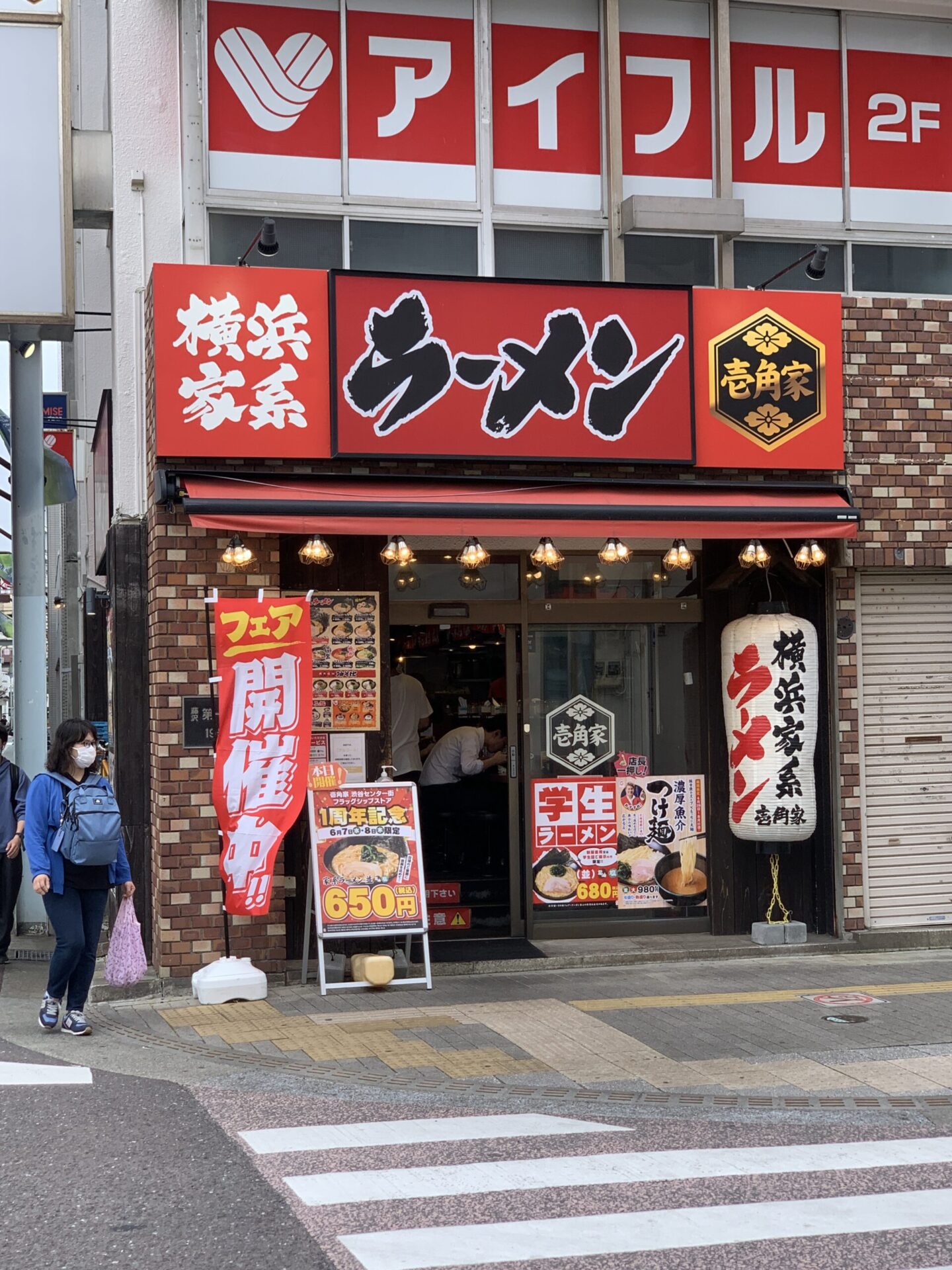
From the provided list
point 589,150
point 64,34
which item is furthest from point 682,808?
point 64,34

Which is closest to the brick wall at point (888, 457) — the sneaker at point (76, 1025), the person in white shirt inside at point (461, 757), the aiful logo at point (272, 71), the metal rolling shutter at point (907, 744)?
the metal rolling shutter at point (907, 744)

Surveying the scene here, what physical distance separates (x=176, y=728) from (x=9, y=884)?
7.40 ft

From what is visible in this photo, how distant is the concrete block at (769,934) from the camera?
11156 millimetres

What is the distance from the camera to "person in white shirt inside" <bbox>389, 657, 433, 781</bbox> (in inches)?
442

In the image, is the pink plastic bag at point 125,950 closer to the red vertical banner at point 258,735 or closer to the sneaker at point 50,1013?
the sneaker at point 50,1013

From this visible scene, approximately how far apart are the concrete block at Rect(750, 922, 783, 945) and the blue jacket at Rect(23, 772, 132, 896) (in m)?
5.05

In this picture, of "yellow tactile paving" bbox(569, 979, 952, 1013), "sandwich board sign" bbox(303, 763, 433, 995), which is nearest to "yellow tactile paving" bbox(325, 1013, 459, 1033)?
"sandwich board sign" bbox(303, 763, 433, 995)

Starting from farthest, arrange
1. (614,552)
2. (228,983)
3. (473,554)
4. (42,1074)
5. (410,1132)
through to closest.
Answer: (614,552)
(473,554)
(228,983)
(42,1074)
(410,1132)

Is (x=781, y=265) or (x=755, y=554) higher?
(x=781, y=265)

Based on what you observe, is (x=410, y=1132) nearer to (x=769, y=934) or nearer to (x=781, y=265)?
(x=769, y=934)

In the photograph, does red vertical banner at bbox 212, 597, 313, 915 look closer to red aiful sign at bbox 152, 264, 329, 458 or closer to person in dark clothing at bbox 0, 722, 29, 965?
red aiful sign at bbox 152, 264, 329, 458

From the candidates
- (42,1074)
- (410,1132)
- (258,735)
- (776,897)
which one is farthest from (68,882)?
(776,897)

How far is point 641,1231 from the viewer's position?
17.4ft

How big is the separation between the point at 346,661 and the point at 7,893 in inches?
129
